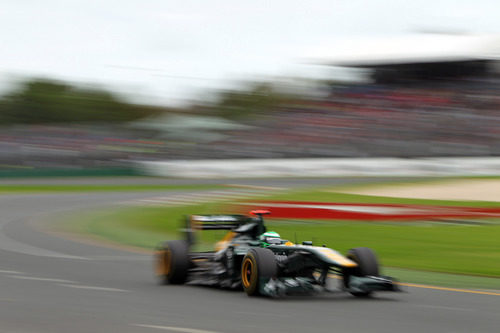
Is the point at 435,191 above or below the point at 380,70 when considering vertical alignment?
below

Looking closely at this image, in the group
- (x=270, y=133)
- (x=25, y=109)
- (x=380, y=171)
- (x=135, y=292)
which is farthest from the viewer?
(x=25, y=109)

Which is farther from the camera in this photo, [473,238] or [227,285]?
[473,238]

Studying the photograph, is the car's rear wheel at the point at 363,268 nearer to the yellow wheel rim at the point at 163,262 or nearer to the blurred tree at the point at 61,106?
the yellow wheel rim at the point at 163,262

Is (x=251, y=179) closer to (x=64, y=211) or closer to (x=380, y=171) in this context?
(x=380, y=171)

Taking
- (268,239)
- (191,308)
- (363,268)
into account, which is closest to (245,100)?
(268,239)

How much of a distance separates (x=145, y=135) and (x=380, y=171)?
12780mm

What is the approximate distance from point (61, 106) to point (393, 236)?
80315 mm

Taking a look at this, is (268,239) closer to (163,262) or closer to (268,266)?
(268,266)

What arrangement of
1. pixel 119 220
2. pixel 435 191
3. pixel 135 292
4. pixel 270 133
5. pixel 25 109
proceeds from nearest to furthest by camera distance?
1. pixel 135 292
2. pixel 119 220
3. pixel 435 191
4. pixel 270 133
5. pixel 25 109

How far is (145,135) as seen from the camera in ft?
140

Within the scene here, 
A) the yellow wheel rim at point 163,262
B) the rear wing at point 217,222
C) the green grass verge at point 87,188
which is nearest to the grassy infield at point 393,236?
the rear wing at point 217,222

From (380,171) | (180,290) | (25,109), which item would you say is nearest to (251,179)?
(380,171)

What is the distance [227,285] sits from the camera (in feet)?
28.6

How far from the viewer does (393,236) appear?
597 inches
